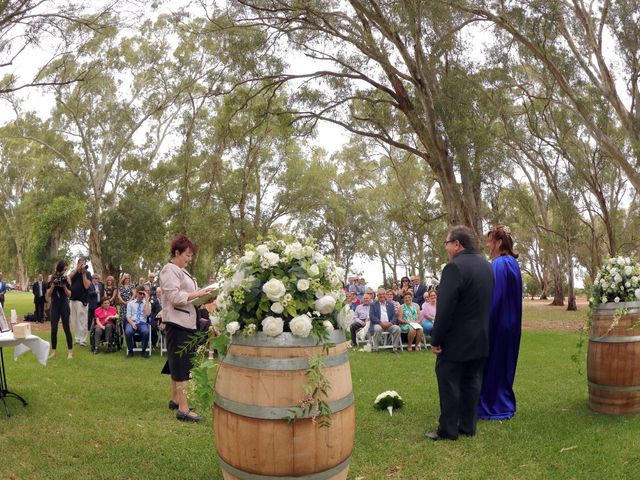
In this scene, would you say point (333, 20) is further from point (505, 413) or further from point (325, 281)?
point (325, 281)

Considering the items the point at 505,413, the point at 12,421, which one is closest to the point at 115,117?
the point at 12,421

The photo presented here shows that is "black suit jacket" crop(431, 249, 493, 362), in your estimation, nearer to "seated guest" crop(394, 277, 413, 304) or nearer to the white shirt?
the white shirt

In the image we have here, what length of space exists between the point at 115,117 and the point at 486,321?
30.4 meters

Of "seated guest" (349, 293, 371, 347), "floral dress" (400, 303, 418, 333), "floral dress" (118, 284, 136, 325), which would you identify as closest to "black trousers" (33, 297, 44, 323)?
"floral dress" (118, 284, 136, 325)

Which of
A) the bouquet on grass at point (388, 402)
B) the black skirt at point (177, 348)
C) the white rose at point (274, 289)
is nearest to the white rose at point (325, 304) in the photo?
the white rose at point (274, 289)

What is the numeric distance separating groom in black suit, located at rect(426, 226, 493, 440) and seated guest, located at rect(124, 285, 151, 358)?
7.47 metres

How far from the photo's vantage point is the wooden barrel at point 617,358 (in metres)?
5.69

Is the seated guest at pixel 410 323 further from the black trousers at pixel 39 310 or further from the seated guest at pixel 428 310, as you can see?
the black trousers at pixel 39 310

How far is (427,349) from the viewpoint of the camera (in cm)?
1267

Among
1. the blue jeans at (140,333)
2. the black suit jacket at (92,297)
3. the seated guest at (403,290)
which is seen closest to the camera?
the blue jeans at (140,333)

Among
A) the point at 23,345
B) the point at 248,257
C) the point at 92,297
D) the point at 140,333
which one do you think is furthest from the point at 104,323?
the point at 248,257

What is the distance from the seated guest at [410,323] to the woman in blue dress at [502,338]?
6.32 meters

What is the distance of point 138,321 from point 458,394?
8067 mm

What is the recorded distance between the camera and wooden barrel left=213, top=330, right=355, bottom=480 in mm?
2977
